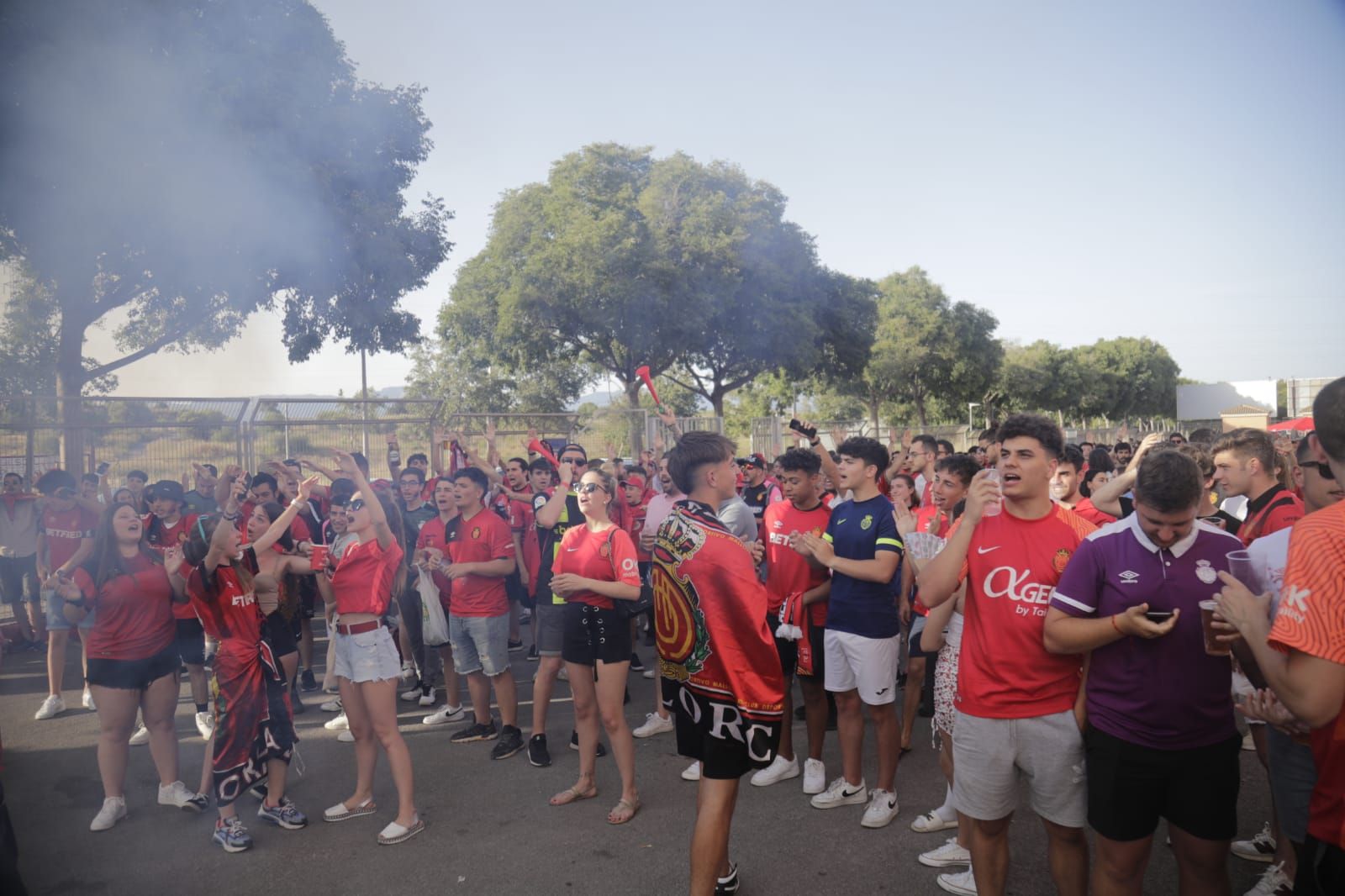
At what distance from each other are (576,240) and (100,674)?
23.8m

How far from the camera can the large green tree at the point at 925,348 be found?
43500 mm

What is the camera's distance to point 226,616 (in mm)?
4551

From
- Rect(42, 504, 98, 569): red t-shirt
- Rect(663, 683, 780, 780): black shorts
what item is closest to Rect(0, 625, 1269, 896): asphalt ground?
Rect(663, 683, 780, 780): black shorts

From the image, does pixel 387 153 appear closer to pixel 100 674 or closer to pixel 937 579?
pixel 100 674

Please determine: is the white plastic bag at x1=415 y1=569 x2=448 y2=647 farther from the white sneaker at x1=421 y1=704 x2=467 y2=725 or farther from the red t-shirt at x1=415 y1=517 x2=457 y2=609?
the white sneaker at x1=421 y1=704 x2=467 y2=725

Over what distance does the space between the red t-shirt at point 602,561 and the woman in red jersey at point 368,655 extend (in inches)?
43.0

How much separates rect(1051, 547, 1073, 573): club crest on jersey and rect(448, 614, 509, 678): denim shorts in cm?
386

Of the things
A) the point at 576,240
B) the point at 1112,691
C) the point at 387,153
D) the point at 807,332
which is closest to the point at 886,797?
the point at 1112,691

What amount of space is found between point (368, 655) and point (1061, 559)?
12.0ft

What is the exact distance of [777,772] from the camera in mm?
5156

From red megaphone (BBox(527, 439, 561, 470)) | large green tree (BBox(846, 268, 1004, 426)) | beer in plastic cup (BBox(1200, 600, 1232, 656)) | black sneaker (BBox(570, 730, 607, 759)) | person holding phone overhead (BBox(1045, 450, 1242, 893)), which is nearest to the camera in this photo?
beer in plastic cup (BBox(1200, 600, 1232, 656))

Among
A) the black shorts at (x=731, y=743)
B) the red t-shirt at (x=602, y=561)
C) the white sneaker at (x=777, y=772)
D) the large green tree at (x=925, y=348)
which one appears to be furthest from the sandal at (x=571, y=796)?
the large green tree at (x=925, y=348)

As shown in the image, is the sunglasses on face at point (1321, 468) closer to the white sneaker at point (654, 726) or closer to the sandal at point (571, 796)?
the sandal at point (571, 796)

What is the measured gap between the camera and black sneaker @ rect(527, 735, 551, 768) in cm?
554
